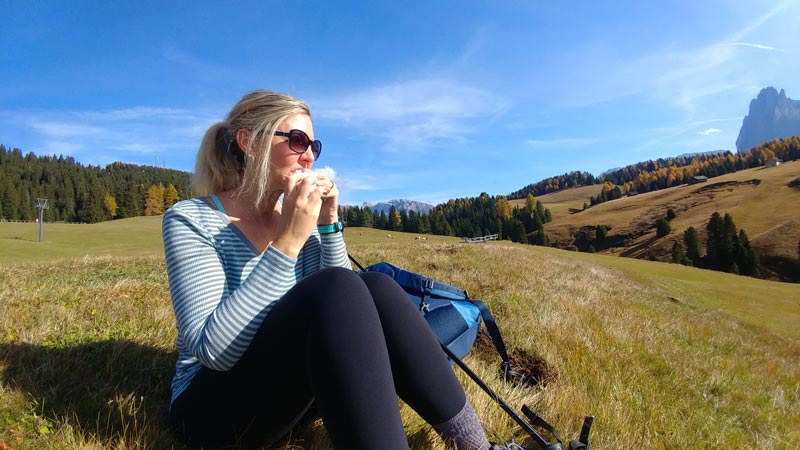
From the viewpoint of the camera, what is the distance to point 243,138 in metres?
2.70

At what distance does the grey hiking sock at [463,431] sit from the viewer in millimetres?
2135

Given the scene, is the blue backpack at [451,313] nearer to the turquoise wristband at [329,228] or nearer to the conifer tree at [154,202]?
the turquoise wristband at [329,228]

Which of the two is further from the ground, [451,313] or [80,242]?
[80,242]

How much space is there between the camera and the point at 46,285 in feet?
16.6

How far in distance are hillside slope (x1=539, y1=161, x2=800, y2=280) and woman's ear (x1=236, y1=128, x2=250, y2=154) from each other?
308ft

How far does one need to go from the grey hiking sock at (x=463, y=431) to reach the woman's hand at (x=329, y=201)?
Result: 4.81 ft

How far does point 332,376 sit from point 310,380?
126mm

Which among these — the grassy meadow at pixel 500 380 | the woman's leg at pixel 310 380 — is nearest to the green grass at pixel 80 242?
the grassy meadow at pixel 500 380

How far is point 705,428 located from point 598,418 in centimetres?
108

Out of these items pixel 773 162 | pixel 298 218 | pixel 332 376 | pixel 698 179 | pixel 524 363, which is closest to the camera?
pixel 332 376

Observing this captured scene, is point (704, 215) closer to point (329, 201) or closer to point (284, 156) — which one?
point (329, 201)

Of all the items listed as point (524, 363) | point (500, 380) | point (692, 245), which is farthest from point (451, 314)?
point (692, 245)

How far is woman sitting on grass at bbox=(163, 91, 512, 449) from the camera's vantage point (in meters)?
1.75

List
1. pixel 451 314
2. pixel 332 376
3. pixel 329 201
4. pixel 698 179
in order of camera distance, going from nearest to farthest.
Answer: pixel 332 376 → pixel 329 201 → pixel 451 314 → pixel 698 179
